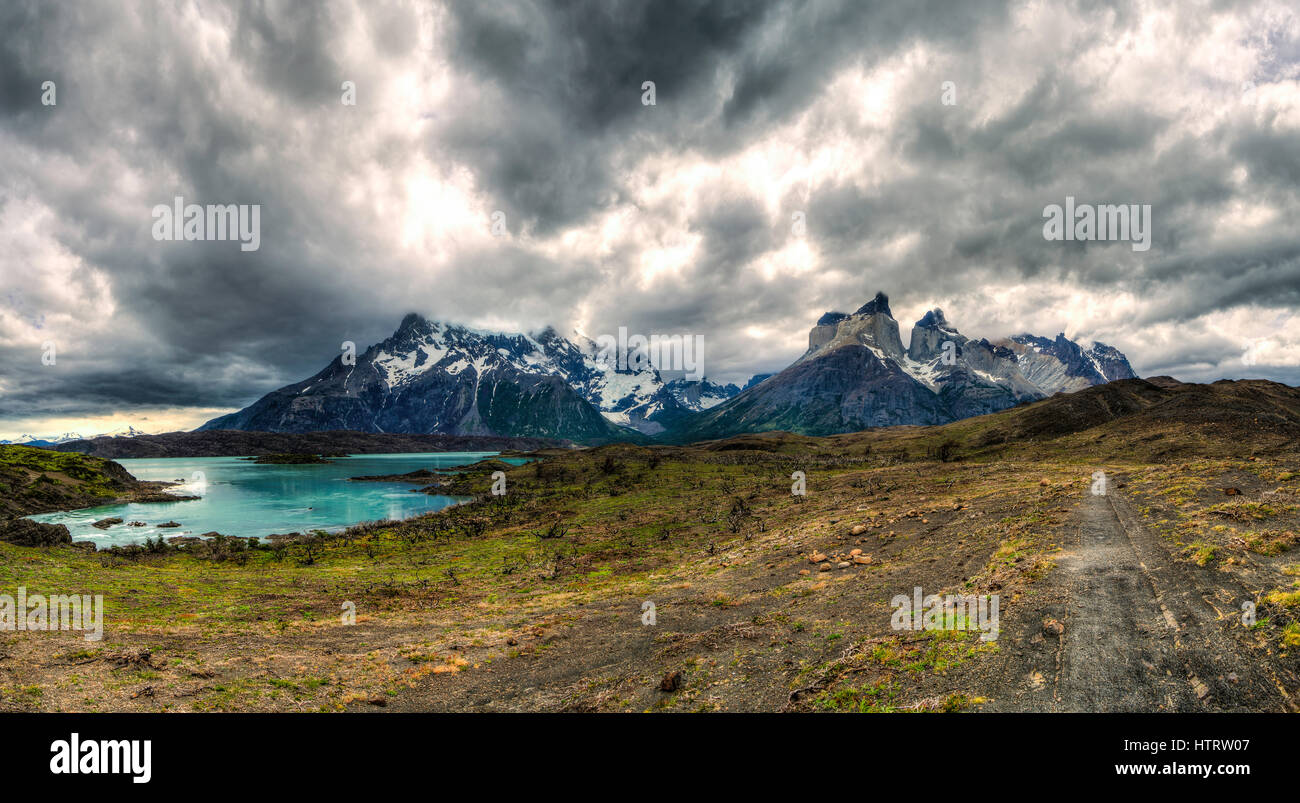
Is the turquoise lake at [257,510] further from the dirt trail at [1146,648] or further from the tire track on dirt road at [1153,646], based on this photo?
the tire track on dirt road at [1153,646]

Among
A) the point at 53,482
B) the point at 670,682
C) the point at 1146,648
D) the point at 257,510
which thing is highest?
the point at 1146,648

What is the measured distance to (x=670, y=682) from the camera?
48.1ft

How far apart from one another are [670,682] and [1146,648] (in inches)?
476

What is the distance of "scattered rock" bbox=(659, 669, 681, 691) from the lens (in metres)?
14.6

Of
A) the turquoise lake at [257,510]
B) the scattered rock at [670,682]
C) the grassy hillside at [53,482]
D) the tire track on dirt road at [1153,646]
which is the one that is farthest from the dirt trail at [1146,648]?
the grassy hillside at [53,482]

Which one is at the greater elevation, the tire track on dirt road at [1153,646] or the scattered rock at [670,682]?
the tire track on dirt road at [1153,646]

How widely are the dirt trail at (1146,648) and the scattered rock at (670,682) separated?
813 centimetres

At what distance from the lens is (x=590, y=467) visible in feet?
391

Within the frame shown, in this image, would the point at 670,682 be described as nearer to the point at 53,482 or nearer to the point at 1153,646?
the point at 1153,646

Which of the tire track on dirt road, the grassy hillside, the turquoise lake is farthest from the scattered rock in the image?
the grassy hillside

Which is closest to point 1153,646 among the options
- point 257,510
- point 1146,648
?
point 1146,648

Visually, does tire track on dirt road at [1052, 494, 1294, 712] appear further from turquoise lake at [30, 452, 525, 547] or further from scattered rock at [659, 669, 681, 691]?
turquoise lake at [30, 452, 525, 547]

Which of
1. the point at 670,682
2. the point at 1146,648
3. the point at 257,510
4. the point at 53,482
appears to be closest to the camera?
the point at 1146,648

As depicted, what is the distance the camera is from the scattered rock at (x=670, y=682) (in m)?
14.6
